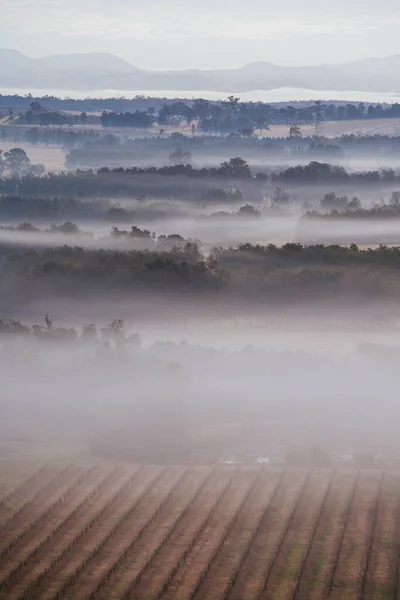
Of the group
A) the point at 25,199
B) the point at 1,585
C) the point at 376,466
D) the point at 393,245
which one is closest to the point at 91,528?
the point at 1,585

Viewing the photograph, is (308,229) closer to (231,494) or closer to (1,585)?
(231,494)

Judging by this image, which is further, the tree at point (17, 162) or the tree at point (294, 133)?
the tree at point (294, 133)

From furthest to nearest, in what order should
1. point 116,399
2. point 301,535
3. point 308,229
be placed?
point 308,229
point 116,399
point 301,535

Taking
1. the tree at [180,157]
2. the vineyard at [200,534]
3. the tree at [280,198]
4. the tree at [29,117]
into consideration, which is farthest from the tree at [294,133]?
the vineyard at [200,534]

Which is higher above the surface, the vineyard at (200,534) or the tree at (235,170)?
the vineyard at (200,534)

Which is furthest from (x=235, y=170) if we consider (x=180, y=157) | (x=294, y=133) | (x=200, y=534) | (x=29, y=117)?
(x=200, y=534)

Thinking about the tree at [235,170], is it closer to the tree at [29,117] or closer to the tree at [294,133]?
the tree at [294,133]
